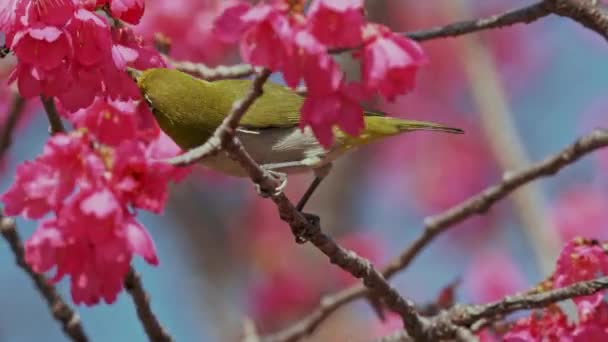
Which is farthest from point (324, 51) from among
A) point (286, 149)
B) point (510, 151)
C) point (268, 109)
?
point (510, 151)

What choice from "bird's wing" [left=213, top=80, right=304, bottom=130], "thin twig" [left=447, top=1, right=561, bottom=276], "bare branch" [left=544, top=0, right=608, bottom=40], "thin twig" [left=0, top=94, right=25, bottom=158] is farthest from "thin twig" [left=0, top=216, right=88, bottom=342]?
"thin twig" [left=447, top=1, right=561, bottom=276]

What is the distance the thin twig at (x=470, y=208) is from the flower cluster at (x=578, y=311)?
48 centimetres

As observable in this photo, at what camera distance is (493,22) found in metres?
2.68

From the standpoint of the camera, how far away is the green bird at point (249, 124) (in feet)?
8.68

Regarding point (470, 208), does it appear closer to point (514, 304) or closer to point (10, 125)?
point (514, 304)

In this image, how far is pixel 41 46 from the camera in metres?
2.00

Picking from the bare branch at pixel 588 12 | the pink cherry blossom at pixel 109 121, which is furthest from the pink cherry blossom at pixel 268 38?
the bare branch at pixel 588 12

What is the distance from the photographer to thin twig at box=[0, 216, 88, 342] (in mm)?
2600

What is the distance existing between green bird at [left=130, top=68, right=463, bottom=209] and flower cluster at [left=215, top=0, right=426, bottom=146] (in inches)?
32.4

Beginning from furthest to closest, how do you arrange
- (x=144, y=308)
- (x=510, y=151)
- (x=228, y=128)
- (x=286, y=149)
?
(x=510, y=151)
(x=286, y=149)
(x=144, y=308)
(x=228, y=128)

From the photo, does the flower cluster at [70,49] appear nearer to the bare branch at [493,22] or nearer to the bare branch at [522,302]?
the bare branch at [493,22]

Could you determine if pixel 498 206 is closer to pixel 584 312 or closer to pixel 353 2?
pixel 584 312

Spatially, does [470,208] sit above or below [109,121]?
below

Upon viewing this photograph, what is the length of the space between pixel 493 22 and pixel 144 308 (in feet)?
4.09
